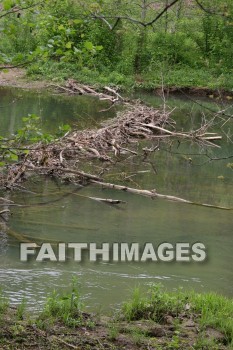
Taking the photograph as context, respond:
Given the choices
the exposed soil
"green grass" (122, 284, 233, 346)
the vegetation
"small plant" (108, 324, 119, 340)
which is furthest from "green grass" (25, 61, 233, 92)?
"small plant" (108, 324, 119, 340)

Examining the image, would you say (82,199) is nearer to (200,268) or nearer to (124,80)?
(200,268)

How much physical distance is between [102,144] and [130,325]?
11280mm

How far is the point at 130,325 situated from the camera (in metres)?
6.37

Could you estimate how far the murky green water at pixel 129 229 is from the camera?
8.35 m

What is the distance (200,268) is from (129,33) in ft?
101

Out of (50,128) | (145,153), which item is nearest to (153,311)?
(145,153)

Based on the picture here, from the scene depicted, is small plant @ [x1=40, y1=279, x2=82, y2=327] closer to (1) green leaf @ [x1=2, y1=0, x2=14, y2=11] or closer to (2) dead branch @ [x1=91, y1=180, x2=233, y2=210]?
(1) green leaf @ [x1=2, y1=0, x2=14, y2=11]

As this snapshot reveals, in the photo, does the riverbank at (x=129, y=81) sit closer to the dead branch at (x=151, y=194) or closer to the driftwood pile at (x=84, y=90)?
the driftwood pile at (x=84, y=90)

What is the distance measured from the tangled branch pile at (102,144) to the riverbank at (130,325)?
13.8 feet

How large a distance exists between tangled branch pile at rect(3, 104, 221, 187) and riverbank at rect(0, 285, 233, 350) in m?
4.22

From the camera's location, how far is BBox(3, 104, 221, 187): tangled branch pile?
13.9 metres

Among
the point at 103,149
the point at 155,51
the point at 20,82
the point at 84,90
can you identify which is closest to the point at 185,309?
the point at 103,149

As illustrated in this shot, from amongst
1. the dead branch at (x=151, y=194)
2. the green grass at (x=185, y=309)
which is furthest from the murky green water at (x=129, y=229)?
the green grass at (x=185, y=309)

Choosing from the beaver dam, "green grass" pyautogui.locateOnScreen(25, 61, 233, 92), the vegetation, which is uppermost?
the vegetation
